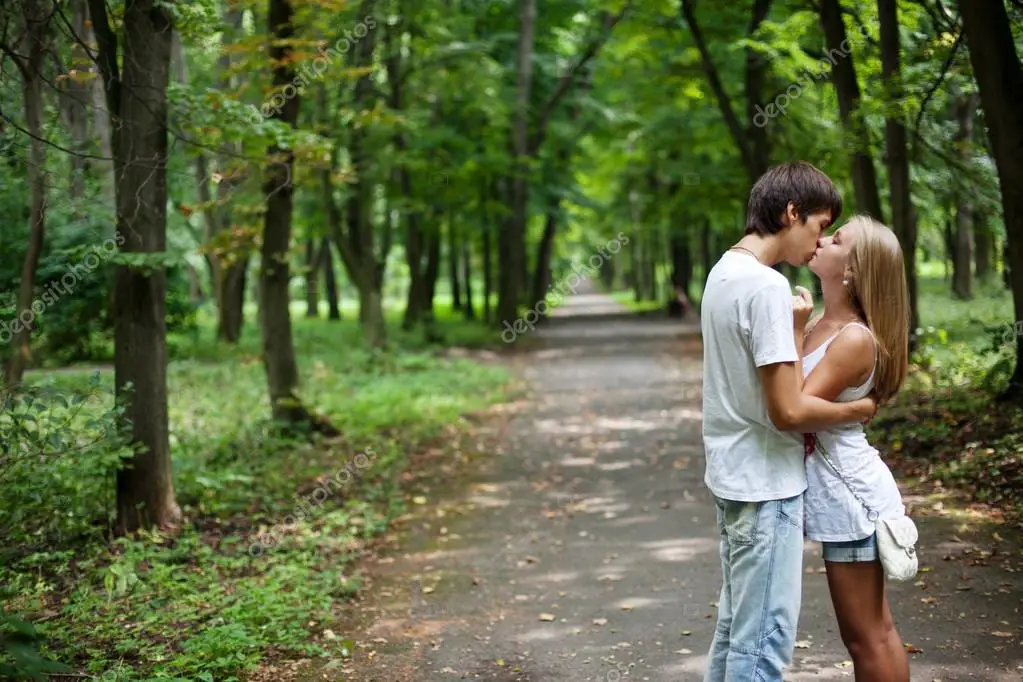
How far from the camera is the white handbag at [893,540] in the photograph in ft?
9.93

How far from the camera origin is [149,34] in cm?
692

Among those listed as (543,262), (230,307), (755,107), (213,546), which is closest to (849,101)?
(755,107)

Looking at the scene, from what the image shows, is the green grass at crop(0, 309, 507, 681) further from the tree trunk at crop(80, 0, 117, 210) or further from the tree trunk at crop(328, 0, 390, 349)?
the tree trunk at crop(328, 0, 390, 349)

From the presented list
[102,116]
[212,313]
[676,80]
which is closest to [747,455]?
[102,116]

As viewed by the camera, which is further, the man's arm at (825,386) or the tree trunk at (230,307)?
the tree trunk at (230,307)

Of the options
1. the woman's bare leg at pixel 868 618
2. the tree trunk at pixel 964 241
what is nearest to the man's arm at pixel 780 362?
the woman's bare leg at pixel 868 618

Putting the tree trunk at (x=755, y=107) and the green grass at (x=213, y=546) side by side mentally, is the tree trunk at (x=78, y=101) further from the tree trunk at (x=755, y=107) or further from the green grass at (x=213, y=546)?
the tree trunk at (x=755, y=107)

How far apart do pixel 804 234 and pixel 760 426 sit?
649 mm

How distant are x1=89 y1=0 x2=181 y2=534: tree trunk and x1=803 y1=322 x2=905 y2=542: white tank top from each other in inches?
206

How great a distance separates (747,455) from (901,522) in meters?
0.58

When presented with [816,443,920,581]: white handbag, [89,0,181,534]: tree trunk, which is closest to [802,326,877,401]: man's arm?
[816,443,920,581]: white handbag

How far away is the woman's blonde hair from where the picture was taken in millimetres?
3156

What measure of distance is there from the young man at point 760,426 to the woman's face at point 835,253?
11cm

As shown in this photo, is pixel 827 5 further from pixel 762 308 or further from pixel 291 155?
pixel 762 308
